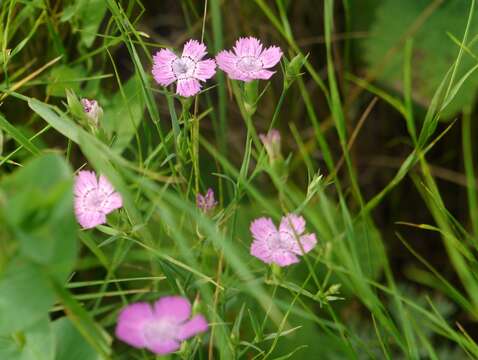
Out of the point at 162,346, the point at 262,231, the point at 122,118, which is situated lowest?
the point at 162,346

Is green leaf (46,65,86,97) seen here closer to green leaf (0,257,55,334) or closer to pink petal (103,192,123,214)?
pink petal (103,192,123,214)

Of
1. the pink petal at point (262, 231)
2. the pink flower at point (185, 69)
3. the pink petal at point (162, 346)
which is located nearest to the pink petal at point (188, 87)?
the pink flower at point (185, 69)

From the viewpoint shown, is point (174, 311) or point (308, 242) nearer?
point (174, 311)

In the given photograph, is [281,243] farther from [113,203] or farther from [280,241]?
[113,203]

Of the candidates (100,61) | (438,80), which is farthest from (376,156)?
(100,61)

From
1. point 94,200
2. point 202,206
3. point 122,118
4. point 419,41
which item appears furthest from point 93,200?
point 419,41

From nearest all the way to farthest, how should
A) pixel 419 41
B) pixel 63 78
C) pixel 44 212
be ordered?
pixel 44 212 < pixel 63 78 < pixel 419 41

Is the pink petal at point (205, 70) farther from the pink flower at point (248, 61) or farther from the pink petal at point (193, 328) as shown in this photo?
the pink petal at point (193, 328)

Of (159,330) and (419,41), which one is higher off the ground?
(419,41)

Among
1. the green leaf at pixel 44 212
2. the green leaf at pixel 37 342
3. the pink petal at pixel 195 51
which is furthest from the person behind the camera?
the pink petal at pixel 195 51
